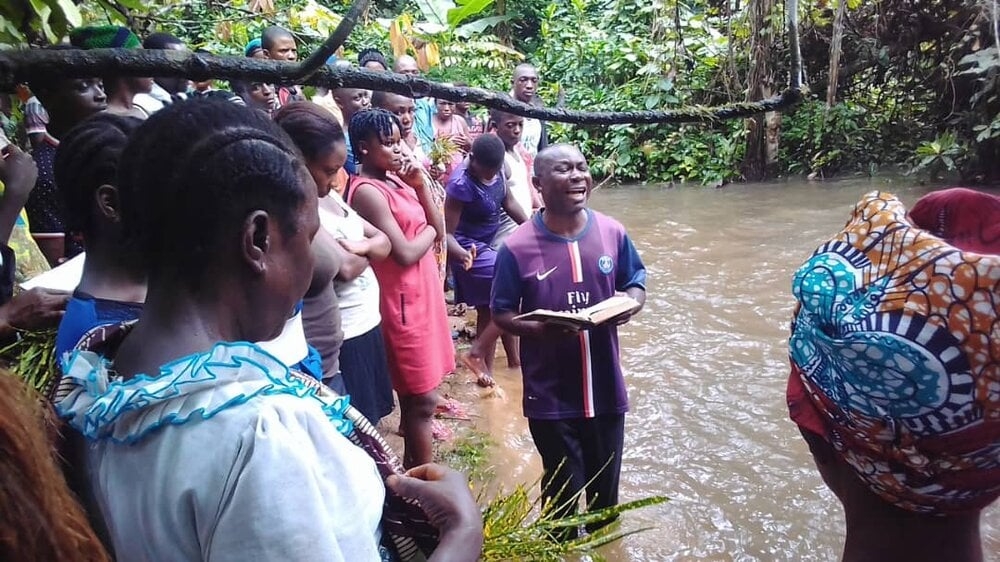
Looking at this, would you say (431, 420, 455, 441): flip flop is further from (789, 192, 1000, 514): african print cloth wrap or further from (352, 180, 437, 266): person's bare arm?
(789, 192, 1000, 514): african print cloth wrap

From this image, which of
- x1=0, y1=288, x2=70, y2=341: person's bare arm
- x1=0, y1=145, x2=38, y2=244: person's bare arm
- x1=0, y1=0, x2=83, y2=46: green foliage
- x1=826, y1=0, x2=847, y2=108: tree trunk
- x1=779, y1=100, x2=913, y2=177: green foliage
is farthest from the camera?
x1=779, y1=100, x2=913, y2=177: green foliage

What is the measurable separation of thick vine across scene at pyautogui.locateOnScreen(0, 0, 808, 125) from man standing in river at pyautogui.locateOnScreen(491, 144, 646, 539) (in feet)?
5.99

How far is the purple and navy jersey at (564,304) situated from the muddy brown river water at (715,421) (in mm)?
850

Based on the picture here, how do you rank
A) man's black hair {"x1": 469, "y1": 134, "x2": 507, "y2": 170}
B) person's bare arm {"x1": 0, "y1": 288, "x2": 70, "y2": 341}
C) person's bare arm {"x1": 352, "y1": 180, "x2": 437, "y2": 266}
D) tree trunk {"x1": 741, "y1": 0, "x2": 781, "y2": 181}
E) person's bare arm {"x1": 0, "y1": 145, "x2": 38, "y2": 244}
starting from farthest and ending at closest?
1. tree trunk {"x1": 741, "y1": 0, "x2": 781, "y2": 181}
2. man's black hair {"x1": 469, "y1": 134, "x2": 507, "y2": 170}
3. person's bare arm {"x1": 352, "y1": 180, "x2": 437, "y2": 266}
4. person's bare arm {"x1": 0, "y1": 145, "x2": 38, "y2": 244}
5. person's bare arm {"x1": 0, "y1": 288, "x2": 70, "y2": 341}

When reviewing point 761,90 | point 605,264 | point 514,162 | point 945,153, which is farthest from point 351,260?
point 761,90

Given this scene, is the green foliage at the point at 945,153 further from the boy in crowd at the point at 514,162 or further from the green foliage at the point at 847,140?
the boy in crowd at the point at 514,162

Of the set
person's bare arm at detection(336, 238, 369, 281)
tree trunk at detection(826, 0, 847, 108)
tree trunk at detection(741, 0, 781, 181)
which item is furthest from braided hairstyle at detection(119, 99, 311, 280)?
tree trunk at detection(826, 0, 847, 108)

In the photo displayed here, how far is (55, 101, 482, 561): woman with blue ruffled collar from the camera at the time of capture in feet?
2.80

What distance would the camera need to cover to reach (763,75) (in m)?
11.2

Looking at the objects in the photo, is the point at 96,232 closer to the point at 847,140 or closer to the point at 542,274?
the point at 542,274

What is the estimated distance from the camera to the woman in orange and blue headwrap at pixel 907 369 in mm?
1228

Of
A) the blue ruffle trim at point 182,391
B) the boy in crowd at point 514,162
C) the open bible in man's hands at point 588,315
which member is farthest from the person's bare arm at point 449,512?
the boy in crowd at point 514,162

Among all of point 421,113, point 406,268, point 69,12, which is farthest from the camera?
point 421,113

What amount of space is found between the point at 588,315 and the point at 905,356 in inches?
53.9
